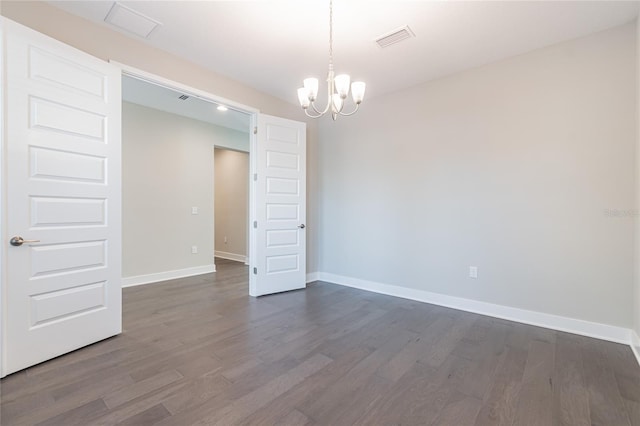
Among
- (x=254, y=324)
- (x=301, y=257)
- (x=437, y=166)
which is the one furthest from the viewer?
(x=301, y=257)

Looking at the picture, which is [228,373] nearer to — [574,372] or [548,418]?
[548,418]

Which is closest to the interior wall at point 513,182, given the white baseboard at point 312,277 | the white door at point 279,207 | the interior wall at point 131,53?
the white baseboard at point 312,277

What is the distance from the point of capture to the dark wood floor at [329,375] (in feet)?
5.41

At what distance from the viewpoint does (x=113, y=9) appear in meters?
2.43

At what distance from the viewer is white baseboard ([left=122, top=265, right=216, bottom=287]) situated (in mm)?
4379

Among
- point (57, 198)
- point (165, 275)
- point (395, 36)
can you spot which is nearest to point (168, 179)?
point (165, 275)

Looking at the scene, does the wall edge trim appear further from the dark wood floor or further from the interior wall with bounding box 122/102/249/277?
the dark wood floor

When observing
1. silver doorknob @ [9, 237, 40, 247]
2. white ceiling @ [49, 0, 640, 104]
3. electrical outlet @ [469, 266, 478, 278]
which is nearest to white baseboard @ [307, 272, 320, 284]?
electrical outlet @ [469, 266, 478, 278]

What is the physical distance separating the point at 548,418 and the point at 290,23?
3.43 metres

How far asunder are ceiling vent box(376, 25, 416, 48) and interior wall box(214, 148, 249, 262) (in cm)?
418

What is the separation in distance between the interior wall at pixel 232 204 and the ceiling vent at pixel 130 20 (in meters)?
3.66

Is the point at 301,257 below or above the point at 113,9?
below

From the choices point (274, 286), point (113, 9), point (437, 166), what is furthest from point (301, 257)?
point (113, 9)

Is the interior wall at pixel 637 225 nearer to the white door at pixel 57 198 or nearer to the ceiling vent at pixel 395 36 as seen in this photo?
the ceiling vent at pixel 395 36
